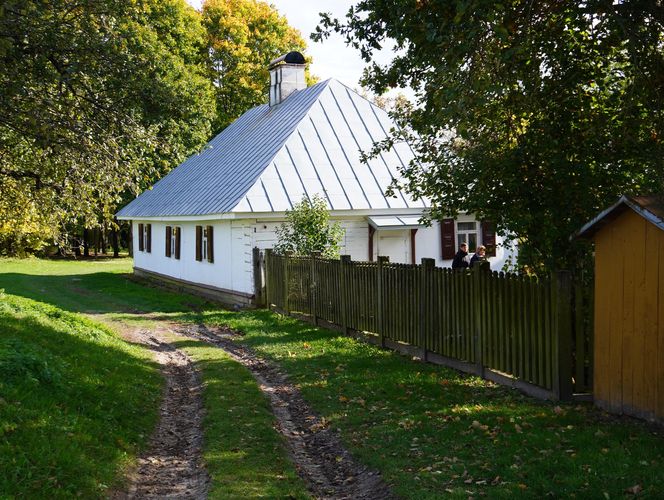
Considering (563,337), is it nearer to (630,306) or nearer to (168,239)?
(630,306)

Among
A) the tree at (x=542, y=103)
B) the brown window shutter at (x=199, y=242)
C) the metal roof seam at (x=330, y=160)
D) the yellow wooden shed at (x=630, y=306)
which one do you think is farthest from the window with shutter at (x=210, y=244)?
the yellow wooden shed at (x=630, y=306)

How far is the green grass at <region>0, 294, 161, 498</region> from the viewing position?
5.88 m

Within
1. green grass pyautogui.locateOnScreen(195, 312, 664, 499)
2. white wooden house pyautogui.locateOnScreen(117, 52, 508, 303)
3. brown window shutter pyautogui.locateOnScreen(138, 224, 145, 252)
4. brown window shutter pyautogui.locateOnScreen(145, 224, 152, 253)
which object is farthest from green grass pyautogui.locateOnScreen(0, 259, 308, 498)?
brown window shutter pyautogui.locateOnScreen(138, 224, 145, 252)

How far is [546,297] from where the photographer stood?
29.5 ft

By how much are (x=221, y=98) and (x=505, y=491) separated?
46.0 m

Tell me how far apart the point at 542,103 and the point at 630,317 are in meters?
3.02

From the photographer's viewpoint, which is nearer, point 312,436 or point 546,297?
point 312,436

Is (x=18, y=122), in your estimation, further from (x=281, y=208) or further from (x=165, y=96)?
(x=281, y=208)

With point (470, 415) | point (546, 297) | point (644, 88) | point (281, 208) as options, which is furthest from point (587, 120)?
point (281, 208)

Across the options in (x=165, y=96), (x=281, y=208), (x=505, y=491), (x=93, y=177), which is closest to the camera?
(x=505, y=491)

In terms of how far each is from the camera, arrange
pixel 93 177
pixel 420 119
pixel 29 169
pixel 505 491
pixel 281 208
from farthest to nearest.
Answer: pixel 281 208
pixel 29 169
pixel 93 177
pixel 420 119
pixel 505 491

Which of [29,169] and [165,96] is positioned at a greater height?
[165,96]

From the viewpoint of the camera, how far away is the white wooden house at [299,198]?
20969 mm

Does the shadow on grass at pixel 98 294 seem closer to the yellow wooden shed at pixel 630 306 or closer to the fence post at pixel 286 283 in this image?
the fence post at pixel 286 283
